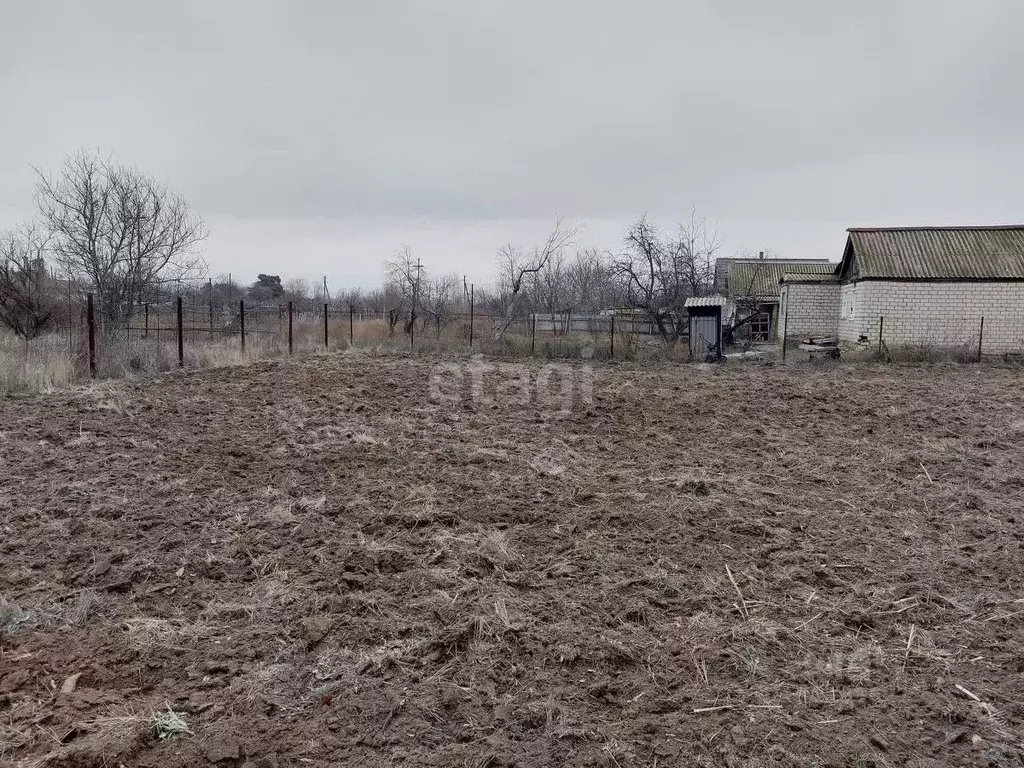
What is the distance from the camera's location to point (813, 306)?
66.4 ft

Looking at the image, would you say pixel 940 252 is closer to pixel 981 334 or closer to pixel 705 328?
pixel 981 334

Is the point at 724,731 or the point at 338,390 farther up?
the point at 338,390

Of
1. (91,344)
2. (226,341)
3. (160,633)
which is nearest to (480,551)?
(160,633)

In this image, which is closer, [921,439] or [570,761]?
[570,761]

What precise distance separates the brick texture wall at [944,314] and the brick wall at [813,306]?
3788 millimetres

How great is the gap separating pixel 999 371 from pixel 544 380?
9.38 metres

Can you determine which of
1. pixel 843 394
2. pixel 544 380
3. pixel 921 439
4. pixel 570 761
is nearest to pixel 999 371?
pixel 843 394

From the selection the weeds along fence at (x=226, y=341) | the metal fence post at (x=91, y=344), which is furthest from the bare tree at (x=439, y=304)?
the metal fence post at (x=91, y=344)

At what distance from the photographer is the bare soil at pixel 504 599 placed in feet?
6.91

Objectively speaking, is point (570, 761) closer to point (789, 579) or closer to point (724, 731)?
point (724, 731)

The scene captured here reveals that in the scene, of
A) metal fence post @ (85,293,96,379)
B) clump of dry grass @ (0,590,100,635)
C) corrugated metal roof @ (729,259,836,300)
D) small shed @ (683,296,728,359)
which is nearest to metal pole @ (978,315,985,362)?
small shed @ (683,296,728,359)

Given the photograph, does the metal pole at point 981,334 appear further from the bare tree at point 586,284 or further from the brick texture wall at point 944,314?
the bare tree at point 586,284

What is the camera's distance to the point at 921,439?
6.39 meters

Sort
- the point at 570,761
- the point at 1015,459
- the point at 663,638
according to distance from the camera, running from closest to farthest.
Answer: the point at 570,761, the point at 663,638, the point at 1015,459
